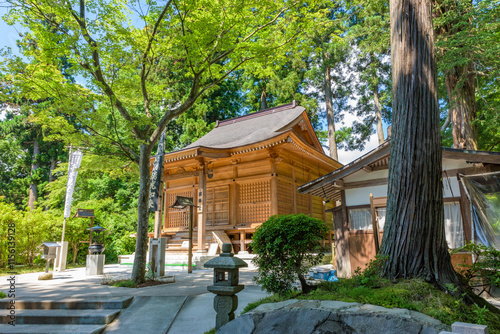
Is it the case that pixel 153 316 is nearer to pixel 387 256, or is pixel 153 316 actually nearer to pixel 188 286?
pixel 188 286

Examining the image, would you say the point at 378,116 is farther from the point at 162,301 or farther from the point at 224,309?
the point at 224,309

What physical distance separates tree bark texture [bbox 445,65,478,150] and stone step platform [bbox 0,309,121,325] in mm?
10948

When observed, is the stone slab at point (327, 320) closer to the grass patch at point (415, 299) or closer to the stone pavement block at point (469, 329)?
the grass patch at point (415, 299)

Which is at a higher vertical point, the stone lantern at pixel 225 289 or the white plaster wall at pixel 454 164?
the white plaster wall at pixel 454 164

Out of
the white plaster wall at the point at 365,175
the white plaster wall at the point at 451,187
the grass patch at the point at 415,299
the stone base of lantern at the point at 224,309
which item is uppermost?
the white plaster wall at the point at 365,175

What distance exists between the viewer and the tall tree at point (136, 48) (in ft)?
23.1

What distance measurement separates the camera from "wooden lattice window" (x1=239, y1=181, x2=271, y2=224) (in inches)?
523

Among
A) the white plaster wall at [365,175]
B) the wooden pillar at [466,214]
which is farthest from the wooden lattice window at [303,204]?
the wooden pillar at [466,214]

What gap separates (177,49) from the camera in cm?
816

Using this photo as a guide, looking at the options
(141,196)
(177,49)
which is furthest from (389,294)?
(177,49)

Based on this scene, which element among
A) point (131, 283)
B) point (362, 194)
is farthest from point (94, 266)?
point (362, 194)

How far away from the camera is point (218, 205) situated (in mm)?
14609

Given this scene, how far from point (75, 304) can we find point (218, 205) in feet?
31.1

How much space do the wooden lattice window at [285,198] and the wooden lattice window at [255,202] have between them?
0.62 m
